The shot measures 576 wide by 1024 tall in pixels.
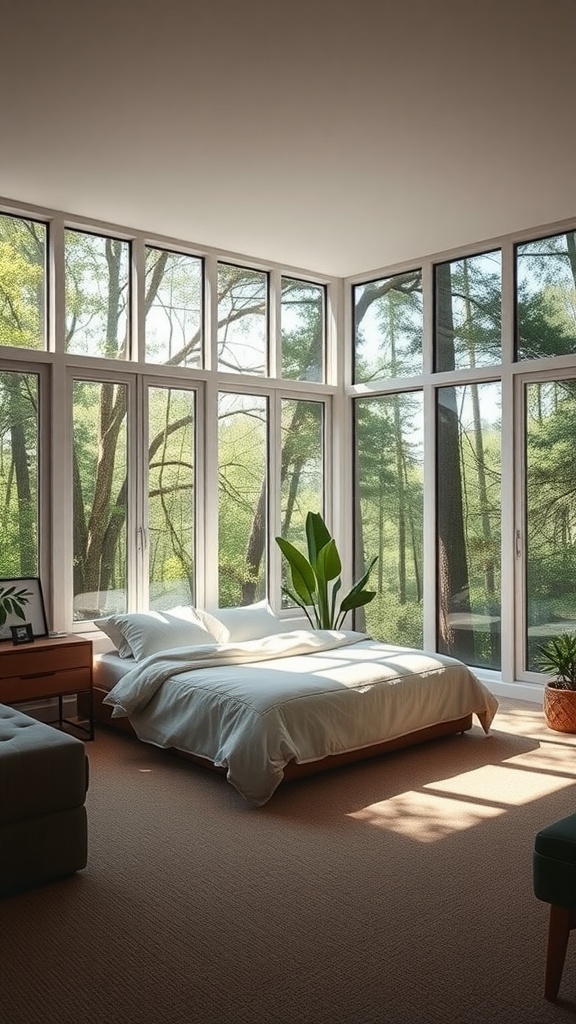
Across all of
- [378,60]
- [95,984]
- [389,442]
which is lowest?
[95,984]

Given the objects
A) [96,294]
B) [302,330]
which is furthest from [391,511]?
[96,294]

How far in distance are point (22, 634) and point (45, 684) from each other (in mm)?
347

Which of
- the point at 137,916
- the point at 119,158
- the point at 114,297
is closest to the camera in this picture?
the point at 137,916

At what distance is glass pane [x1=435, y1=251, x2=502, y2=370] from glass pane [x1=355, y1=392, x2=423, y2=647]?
495 millimetres

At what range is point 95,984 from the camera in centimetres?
253

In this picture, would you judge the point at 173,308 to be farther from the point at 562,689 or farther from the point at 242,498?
the point at 562,689

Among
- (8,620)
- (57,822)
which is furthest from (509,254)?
(57,822)

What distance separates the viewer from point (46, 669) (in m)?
4.91

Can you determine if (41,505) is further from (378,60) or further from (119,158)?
(378,60)

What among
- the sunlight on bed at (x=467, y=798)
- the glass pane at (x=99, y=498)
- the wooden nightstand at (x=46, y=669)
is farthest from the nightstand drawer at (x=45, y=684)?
the sunlight on bed at (x=467, y=798)

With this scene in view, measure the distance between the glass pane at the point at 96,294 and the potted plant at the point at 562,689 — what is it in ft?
11.5

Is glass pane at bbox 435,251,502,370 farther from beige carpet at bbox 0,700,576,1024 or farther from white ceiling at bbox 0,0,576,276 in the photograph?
beige carpet at bbox 0,700,576,1024

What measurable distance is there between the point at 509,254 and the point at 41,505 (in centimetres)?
369

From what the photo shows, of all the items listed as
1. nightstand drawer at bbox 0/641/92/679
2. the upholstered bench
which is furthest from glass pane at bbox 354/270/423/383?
the upholstered bench
